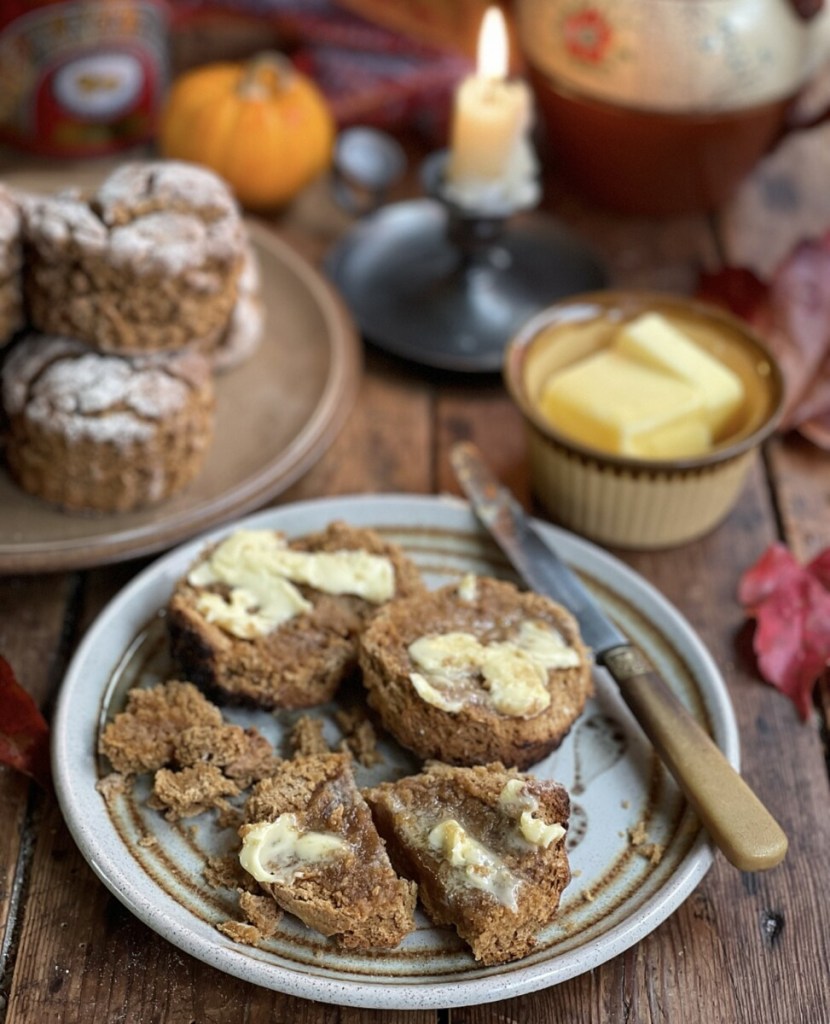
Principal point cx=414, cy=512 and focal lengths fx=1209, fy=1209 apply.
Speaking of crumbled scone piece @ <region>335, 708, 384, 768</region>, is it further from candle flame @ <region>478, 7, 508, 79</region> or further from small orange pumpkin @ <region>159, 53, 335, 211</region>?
small orange pumpkin @ <region>159, 53, 335, 211</region>

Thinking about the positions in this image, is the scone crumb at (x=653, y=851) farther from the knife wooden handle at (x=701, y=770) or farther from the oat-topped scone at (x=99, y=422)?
the oat-topped scone at (x=99, y=422)

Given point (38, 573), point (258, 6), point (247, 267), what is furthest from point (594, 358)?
point (258, 6)

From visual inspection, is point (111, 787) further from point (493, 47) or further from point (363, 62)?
point (363, 62)

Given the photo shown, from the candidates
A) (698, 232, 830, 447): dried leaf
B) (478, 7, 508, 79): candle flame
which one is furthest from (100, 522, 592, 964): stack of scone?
(478, 7, 508, 79): candle flame

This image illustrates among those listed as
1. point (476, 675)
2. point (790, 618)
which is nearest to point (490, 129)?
point (790, 618)

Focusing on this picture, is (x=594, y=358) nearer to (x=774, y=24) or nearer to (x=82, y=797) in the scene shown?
(x=774, y=24)

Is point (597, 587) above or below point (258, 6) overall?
below
